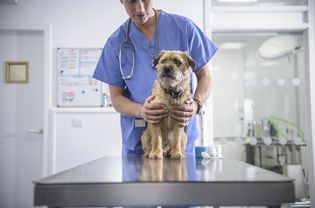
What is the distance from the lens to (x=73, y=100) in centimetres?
324

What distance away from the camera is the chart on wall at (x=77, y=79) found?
324cm

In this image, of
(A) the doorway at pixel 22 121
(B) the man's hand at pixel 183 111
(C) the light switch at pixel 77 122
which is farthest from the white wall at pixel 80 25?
(B) the man's hand at pixel 183 111

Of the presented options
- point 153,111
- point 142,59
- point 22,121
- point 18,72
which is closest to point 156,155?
point 153,111

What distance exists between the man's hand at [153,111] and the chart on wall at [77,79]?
2.19 m

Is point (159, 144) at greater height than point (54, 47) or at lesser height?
lesser

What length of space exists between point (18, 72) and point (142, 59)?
260cm

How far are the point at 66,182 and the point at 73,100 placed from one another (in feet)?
9.04

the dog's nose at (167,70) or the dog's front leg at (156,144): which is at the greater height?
the dog's nose at (167,70)

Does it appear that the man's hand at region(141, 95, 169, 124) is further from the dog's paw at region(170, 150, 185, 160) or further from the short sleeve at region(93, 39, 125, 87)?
the short sleeve at region(93, 39, 125, 87)

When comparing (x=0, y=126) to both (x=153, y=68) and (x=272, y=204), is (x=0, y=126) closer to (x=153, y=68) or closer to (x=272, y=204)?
(x=153, y=68)

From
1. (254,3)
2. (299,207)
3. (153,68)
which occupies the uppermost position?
(254,3)

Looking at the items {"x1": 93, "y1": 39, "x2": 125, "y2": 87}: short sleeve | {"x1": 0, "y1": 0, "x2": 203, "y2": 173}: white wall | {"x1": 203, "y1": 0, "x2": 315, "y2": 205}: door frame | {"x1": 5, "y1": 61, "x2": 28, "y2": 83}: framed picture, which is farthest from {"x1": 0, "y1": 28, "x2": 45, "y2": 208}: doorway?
{"x1": 93, "y1": 39, "x2": 125, "y2": 87}: short sleeve

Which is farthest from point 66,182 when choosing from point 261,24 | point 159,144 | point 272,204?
point 261,24

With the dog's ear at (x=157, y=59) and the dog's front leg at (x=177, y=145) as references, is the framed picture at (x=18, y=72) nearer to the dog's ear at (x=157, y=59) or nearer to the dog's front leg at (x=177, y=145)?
the dog's ear at (x=157, y=59)
